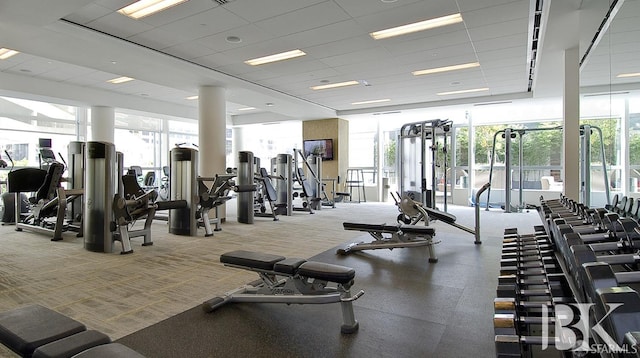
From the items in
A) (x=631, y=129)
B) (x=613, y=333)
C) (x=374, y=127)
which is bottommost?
(x=613, y=333)

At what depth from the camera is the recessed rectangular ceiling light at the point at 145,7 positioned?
13.8 feet

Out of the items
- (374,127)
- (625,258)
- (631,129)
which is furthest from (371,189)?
(625,258)

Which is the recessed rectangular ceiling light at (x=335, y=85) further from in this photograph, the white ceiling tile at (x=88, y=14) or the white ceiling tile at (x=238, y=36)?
the white ceiling tile at (x=88, y=14)

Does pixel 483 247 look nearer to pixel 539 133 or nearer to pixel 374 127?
pixel 539 133

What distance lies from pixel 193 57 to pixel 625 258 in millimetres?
6373

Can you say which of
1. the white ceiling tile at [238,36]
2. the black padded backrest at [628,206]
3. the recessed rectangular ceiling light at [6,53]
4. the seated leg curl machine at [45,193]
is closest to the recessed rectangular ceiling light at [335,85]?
the white ceiling tile at [238,36]

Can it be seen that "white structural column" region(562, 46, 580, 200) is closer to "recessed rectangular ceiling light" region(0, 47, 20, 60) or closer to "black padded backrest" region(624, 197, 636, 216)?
"black padded backrest" region(624, 197, 636, 216)

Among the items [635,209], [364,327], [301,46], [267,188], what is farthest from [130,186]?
[635,209]

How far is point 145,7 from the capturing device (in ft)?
14.3

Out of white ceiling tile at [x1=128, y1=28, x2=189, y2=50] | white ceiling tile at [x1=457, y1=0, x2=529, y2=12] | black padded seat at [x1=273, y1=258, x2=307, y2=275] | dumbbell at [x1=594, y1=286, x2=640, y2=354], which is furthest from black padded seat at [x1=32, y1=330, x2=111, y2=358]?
white ceiling tile at [x1=128, y1=28, x2=189, y2=50]

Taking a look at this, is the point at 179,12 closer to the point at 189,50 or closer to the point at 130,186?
the point at 189,50

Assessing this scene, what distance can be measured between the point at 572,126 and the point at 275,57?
4945mm

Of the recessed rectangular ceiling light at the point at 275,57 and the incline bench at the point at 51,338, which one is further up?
the recessed rectangular ceiling light at the point at 275,57

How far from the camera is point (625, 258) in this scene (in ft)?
4.64
